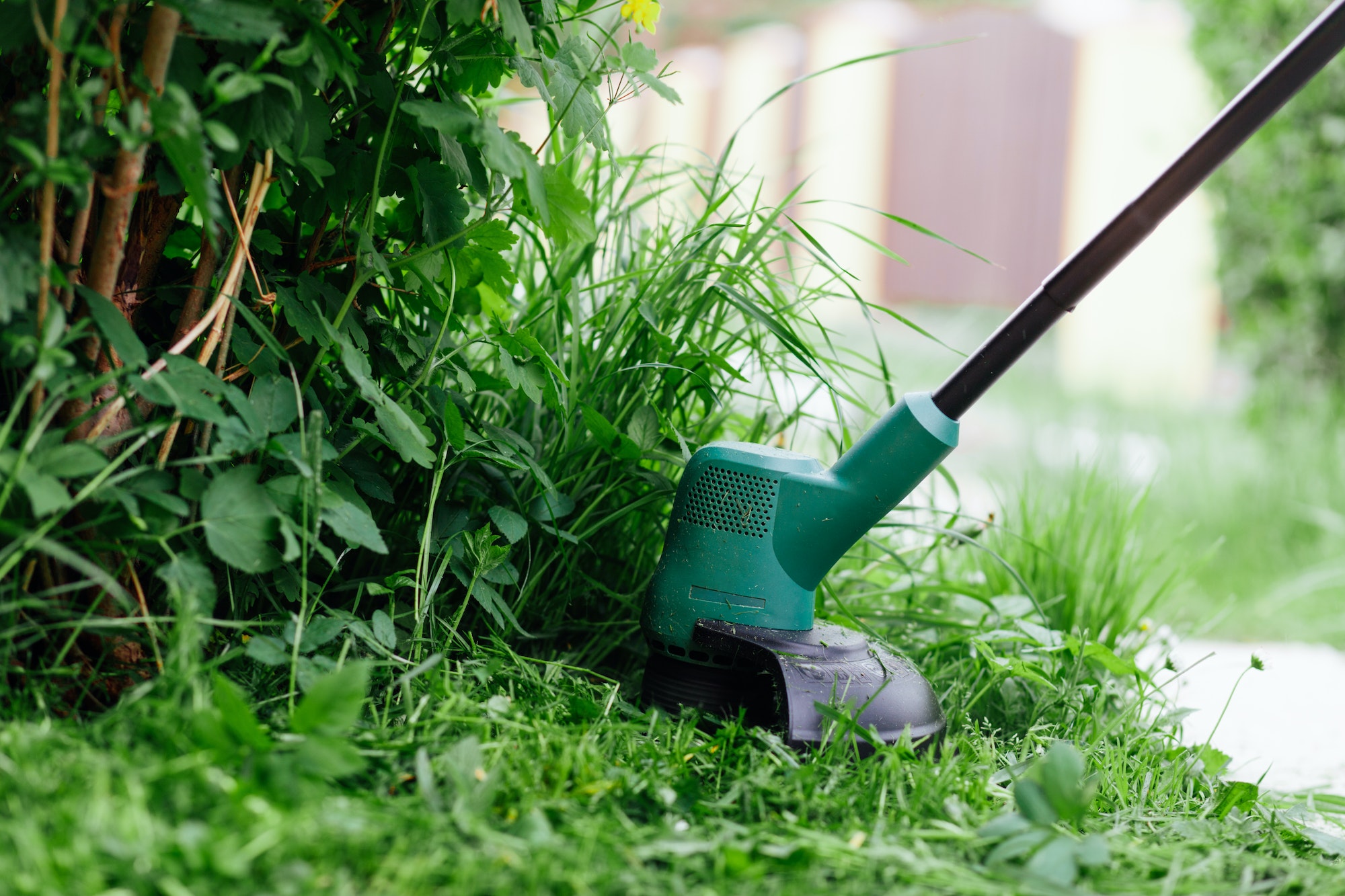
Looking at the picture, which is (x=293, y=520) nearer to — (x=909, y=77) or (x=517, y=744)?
(x=517, y=744)

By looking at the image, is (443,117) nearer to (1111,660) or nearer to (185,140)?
(185,140)

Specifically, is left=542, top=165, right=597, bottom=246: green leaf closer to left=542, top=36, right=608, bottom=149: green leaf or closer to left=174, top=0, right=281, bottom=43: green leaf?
left=542, top=36, right=608, bottom=149: green leaf

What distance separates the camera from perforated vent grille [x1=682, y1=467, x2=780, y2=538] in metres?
1.10

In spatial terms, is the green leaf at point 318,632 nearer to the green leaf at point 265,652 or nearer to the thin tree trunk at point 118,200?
the green leaf at point 265,652

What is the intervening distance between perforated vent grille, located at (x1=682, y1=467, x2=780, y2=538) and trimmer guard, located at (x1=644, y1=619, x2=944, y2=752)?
10 centimetres

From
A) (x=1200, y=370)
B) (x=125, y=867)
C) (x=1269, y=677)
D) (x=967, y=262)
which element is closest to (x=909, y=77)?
(x=967, y=262)

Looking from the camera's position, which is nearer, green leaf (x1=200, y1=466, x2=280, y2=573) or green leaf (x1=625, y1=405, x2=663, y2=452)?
green leaf (x1=200, y1=466, x2=280, y2=573)

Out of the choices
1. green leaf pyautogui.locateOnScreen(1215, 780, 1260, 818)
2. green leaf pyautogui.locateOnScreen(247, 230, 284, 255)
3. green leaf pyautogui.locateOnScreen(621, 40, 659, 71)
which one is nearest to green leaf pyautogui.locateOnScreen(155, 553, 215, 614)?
green leaf pyautogui.locateOnScreen(247, 230, 284, 255)

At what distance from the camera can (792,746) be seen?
0.99 metres

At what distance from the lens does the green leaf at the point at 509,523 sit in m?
1.09

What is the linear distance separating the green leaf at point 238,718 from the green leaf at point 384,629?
8.9 inches

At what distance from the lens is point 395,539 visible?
3.99ft

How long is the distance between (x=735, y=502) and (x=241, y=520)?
48cm

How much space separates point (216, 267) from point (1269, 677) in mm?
1899
